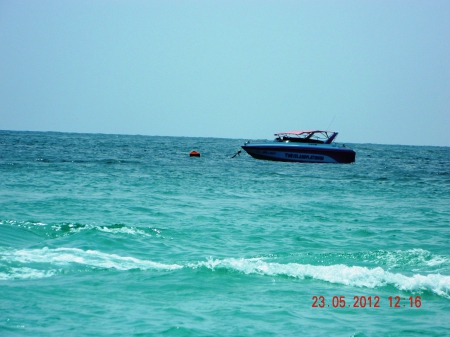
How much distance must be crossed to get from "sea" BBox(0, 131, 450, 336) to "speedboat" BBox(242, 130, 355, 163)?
22.7 meters

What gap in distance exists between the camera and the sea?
796 cm

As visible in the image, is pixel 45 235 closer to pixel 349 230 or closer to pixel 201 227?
pixel 201 227

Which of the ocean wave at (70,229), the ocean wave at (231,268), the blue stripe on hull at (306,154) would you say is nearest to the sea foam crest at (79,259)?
the ocean wave at (231,268)

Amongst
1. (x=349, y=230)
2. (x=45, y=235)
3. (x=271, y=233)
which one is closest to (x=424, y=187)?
(x=349, y=230)

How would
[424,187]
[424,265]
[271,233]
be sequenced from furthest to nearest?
[424,187]
[271,233]
[424,265]

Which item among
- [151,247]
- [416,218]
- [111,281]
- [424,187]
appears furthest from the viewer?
[424,187]

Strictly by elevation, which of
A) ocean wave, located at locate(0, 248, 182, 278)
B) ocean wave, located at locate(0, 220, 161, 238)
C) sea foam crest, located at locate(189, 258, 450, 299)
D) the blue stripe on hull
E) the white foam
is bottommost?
the white foam

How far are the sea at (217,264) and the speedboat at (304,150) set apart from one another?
892 inches

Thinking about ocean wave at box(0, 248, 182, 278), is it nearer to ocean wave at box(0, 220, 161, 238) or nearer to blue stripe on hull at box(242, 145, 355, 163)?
ocean wave at box(0, 220, 161, 238)

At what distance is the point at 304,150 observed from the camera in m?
45.9

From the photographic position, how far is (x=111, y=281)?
9.83 m

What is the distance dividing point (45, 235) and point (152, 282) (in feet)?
17.1
